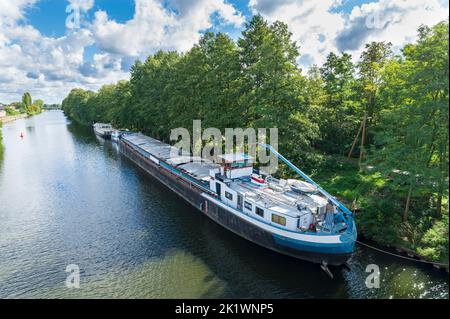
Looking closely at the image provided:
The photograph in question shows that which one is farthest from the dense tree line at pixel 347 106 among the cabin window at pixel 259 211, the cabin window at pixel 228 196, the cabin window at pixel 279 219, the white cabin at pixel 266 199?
the cabin window at pixel 228 196

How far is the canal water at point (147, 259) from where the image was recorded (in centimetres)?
2203

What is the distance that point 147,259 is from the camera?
26484mm

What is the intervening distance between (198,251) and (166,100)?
4808 cm

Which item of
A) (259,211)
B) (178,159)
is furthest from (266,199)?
(178,159)

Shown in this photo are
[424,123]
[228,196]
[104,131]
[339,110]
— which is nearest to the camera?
[424,123]

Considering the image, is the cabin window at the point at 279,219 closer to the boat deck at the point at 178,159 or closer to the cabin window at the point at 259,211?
the cabin window at the point at 259,211

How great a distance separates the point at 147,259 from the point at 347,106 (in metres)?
44.4

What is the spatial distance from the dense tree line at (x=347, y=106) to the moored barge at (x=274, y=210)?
606cm

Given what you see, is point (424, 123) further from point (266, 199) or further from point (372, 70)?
point (372, 70)

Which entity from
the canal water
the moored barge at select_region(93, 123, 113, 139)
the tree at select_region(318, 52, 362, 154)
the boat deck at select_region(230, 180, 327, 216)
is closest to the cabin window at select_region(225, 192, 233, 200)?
the boat deck at select_region(230, 180, 327, 216)

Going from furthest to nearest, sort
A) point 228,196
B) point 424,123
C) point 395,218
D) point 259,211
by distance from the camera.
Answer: point 228,196 → point 395,218 → point 259,211 → point 424,123

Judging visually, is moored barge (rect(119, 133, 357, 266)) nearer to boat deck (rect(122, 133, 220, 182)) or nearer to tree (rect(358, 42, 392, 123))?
boat deck (rect(122, 133, 220, 182))
